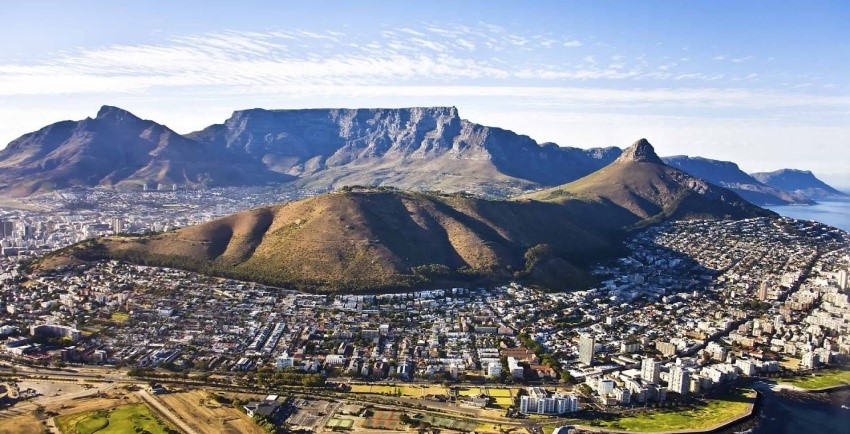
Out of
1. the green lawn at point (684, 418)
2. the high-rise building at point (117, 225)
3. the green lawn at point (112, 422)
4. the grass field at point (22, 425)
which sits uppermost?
the high-rise building at point (117, 225)

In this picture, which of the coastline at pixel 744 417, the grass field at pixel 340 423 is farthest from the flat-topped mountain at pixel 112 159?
the coastline at pixel 744 417

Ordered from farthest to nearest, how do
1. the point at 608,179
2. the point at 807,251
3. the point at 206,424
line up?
the point at 608,179 → the point at 807,251 → the point at 206,424

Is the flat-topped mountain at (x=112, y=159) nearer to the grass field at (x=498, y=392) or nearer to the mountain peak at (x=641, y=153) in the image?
the mountain peak at (x=641, y=153)

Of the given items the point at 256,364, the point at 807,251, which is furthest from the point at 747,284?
the point at 256,364

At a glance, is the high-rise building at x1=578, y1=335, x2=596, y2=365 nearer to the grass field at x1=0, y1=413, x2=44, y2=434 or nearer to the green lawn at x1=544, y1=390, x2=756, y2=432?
the green lawn at x1=544, y1=390, x2=756, y2=432

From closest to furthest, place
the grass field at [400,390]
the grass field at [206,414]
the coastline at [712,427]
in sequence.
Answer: the grass field at [206,414] < the coastline at [712,427] < the grass field at [400,390]

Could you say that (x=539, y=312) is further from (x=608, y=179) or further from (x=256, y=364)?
(x=608, y=179)

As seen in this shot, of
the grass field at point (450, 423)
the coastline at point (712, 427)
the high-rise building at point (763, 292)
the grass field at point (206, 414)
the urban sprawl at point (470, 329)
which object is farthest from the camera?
the high-rise building at point (763, 292)

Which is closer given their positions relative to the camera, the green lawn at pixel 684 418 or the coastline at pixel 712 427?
the coastline at pixel 712 427
